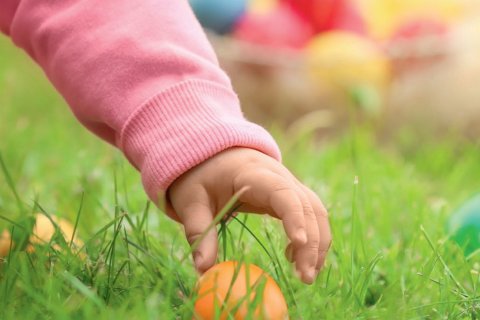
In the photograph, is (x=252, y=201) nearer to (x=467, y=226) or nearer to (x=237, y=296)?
(x=237, y=296)

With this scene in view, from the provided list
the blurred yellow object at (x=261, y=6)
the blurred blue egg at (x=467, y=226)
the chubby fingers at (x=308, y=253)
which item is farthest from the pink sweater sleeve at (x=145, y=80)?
the blurred yellow object at (x=261, y=6)

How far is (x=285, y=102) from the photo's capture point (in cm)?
207

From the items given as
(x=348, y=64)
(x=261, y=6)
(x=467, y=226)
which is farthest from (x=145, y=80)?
(x=261, y=6)

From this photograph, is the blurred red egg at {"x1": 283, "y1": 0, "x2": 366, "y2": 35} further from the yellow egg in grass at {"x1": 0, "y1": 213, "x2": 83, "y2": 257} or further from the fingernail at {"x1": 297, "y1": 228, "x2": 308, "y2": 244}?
the fingernail at {"x1": 297, "y1": 228, "x2": 308, "y2": 244}

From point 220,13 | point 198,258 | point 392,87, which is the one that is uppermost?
point 198,258

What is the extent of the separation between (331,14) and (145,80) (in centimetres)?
134

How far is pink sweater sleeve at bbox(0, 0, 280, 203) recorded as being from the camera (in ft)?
2.93

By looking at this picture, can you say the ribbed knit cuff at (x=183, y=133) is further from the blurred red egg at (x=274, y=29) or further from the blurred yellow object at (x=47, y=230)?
the blurred red egg at (x=274, y=29)

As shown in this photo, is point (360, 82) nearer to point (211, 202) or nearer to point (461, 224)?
point (461, 224)

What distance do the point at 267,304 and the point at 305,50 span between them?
1.37 meters

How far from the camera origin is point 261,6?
2.21 metres

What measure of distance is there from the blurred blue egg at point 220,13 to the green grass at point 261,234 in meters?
0.40

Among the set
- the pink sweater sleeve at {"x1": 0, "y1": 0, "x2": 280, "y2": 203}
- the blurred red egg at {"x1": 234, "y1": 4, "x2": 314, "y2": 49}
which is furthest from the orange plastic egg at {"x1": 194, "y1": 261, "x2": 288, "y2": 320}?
the blurred red egg at {"x1": 234, "y1": 4, "x2": 314, "y2": 49}

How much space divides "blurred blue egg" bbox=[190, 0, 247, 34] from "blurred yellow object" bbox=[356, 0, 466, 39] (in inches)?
13.1
